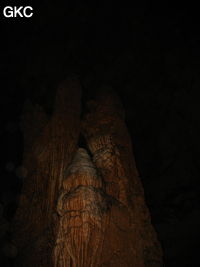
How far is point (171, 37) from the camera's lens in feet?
21.7

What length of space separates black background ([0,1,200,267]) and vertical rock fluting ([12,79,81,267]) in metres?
0.84

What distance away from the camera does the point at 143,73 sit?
7211mm

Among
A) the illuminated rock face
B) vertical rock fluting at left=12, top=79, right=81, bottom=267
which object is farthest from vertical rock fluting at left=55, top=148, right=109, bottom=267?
vertical rock fluting at left=12, top=79, right=81, bottom=267

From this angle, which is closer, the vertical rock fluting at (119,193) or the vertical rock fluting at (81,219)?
the vertical rock fluting at (81,219)

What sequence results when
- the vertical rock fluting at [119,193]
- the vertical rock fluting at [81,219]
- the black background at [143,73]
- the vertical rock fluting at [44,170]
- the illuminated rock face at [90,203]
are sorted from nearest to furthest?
the vertical rock fluting at [81,219], the illuminated rock face at [90,203], the vertical rock fluting at [119,193], the vertical rock fluting at [44,170], the black background at [143,73]

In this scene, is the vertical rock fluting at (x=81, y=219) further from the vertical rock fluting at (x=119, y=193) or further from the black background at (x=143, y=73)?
the black background at (x=143, y=73)

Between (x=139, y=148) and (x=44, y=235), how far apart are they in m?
3.90

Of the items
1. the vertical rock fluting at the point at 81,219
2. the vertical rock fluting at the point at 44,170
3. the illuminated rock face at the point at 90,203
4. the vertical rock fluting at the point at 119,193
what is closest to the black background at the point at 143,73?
the vertical rock fluting at the point at 44,170

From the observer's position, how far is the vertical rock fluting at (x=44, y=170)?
4812 millimetres

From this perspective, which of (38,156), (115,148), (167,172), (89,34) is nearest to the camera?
(115,148)

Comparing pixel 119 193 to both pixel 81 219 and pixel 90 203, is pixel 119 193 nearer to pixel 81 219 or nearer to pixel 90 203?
pixel 90 203

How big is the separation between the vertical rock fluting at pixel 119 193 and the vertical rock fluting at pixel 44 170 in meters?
0.46

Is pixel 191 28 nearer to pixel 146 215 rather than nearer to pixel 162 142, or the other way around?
pixel 162 142

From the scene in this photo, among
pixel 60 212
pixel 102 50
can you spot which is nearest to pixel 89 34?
pixel 102 50
